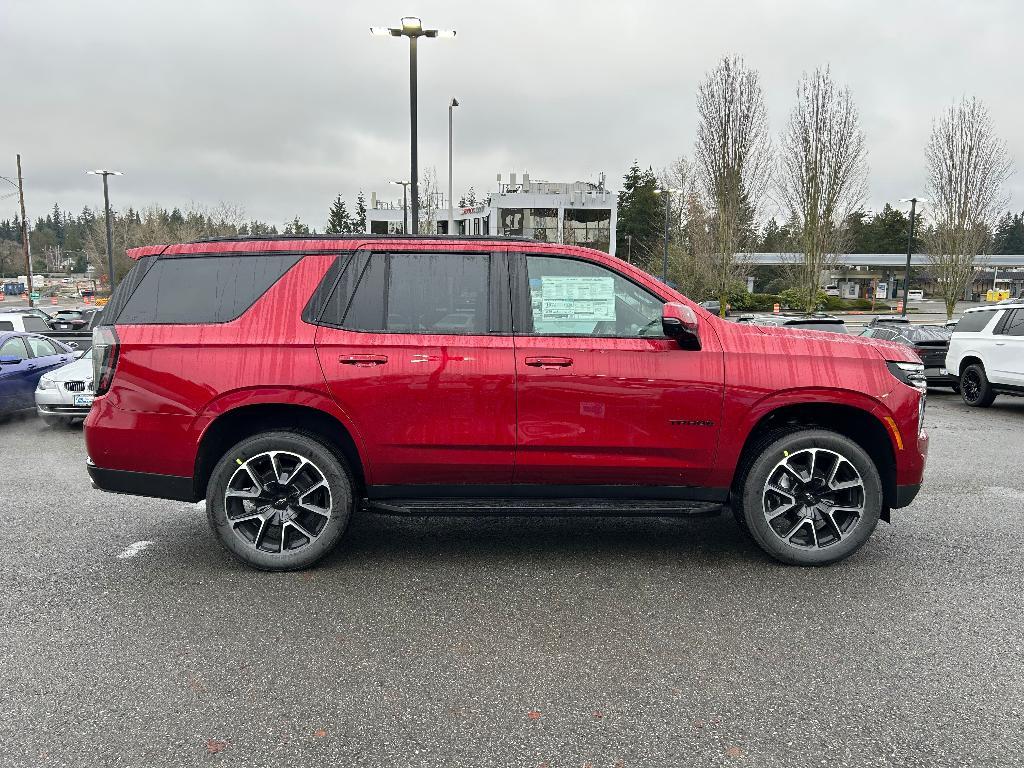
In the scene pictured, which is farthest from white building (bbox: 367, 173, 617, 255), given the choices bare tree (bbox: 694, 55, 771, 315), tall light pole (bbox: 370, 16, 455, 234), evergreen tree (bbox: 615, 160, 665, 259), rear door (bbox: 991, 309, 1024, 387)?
rear door (bbox: 991, 309, 1024, 387)

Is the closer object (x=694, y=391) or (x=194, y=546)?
(x=694, y=391)

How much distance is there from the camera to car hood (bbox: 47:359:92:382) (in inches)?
411

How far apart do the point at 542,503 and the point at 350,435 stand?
120 cm

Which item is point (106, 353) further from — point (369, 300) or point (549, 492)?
point (549, 492)

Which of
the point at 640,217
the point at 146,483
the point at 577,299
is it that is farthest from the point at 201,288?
the point at 640,217

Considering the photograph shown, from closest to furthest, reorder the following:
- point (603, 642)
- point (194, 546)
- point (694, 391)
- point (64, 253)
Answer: point (603, 642) → point (694, 391) → point (194, 546) → point (64, 253)

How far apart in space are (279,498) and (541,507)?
155 cm

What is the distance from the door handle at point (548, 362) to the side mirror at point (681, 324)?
1.93ft

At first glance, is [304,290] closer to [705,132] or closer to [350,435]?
[350,435]

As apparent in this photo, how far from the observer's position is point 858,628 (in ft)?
12.2

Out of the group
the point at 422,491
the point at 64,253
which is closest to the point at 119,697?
the point at 422,491

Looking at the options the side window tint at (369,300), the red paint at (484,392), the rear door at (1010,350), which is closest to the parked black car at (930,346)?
the rear door at (1010,350)

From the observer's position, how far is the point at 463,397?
4273 mm

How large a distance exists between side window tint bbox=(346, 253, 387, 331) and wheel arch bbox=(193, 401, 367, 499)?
0.57 meters
